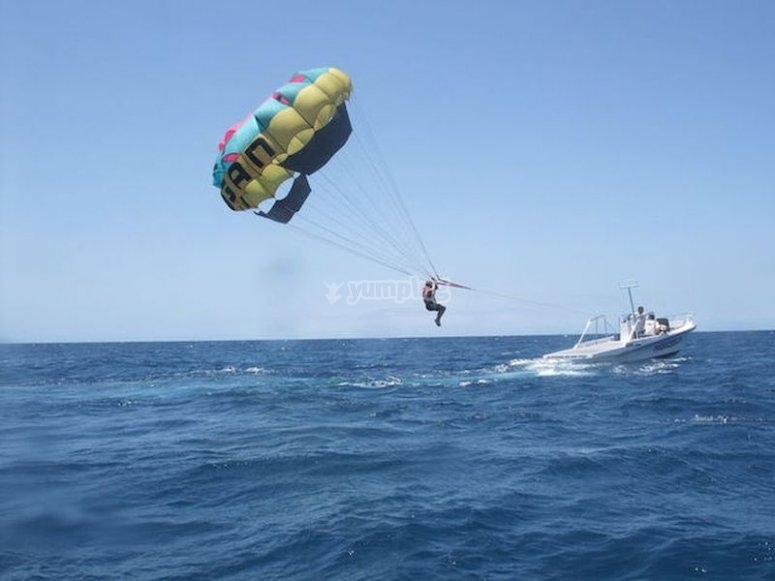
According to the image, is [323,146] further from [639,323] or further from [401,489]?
[639,323]

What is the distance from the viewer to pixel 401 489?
12.6 m

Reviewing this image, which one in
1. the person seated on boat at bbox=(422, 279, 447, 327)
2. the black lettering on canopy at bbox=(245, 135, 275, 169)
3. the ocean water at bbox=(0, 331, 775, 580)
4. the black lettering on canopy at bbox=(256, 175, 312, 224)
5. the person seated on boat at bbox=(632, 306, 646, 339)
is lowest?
the ocean water at bbox=(0, 331, 775, 580)

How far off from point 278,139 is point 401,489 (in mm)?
8894

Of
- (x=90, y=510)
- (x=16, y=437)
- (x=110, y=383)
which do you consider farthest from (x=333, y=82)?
(x=110, y=383)

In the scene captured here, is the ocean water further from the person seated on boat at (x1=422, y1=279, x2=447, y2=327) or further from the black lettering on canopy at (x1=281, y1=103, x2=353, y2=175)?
the black lettering on canopy at (x1=281, y1=103, x2=353, y2=175)

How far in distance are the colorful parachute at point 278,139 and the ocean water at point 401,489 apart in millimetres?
6819

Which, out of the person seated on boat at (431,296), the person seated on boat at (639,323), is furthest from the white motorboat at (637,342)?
the person seated on boat at (431,296)

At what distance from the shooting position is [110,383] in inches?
1479

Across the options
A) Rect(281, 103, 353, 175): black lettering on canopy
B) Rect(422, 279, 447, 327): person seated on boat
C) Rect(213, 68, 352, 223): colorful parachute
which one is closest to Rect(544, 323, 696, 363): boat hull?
Rect(422, 279, 447, 327): person seated on boat

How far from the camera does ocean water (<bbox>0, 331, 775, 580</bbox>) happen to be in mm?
9203

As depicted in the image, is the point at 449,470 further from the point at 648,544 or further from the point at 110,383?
the point at 110,383

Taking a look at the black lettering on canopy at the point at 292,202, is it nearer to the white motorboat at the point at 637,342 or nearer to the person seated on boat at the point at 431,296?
the person seated on boat at the point at 431,296

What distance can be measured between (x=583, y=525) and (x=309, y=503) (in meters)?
4.84

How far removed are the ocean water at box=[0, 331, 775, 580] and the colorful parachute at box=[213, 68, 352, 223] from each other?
6.82 m
